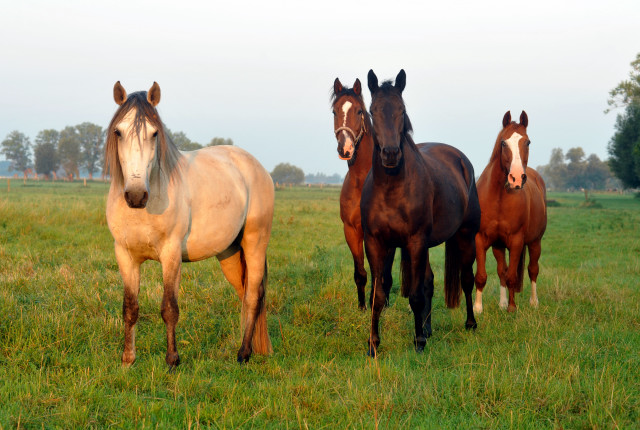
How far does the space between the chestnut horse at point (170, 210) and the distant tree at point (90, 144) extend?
109144 mm

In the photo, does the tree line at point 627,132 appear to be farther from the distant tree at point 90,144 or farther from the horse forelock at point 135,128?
the distant tree at point 90,144

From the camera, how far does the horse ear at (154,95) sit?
3.83 m

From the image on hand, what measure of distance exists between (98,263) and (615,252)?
41.2 feet

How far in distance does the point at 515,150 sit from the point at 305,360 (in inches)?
165

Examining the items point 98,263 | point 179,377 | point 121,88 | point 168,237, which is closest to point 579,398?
point 179,377

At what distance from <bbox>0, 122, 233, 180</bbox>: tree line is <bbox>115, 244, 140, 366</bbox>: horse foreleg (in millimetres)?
83029

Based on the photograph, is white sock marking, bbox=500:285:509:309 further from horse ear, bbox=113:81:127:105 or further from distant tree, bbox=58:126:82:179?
distant tree, bbox=58:126:82:179

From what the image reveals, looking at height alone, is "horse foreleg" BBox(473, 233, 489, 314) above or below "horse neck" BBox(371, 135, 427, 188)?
below

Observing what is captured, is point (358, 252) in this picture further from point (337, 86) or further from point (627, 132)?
point (627, 132)

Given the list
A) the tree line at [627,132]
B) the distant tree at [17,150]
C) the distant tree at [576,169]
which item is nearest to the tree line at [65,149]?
the distant tree at [17,150]

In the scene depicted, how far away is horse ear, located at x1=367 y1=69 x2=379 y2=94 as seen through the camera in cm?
466

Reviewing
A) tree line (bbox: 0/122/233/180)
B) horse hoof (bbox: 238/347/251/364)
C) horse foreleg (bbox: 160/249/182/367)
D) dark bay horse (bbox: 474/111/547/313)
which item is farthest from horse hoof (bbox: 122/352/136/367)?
tree line (bbox: 0/122/233/180)

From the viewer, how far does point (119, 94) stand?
Result: 383 centimetres

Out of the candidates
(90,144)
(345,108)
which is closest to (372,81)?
(345,108)
